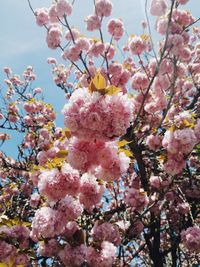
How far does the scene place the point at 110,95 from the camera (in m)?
2.04

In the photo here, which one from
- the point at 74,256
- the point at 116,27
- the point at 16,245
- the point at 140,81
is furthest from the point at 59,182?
the point at 116,27

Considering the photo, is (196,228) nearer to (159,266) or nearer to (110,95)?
(159,266)

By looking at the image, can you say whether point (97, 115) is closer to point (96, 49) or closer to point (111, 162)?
point (111, 162)

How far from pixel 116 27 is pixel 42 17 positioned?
5.01 ft

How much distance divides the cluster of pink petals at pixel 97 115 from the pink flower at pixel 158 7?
4.07 m

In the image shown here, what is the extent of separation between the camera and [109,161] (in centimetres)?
227

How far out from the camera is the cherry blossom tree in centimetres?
219

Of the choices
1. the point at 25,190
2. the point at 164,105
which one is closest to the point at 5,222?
the point at 164,105

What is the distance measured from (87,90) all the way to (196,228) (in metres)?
3.25

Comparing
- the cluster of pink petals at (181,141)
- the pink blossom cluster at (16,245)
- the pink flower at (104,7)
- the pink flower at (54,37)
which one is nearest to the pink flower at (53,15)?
the pink flower at (54,37)

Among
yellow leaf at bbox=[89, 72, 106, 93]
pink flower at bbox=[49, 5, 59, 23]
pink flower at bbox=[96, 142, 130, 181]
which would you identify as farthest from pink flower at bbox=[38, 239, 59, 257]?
pink flower at bbox=[49, 5, 59, 23]

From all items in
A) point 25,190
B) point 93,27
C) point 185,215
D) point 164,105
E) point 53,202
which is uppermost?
point 93,27

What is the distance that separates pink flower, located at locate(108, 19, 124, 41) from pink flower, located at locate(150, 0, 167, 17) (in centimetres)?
109

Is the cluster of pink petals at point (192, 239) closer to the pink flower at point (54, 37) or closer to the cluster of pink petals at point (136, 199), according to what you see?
the cluster of pink petals at point (136, 199)
